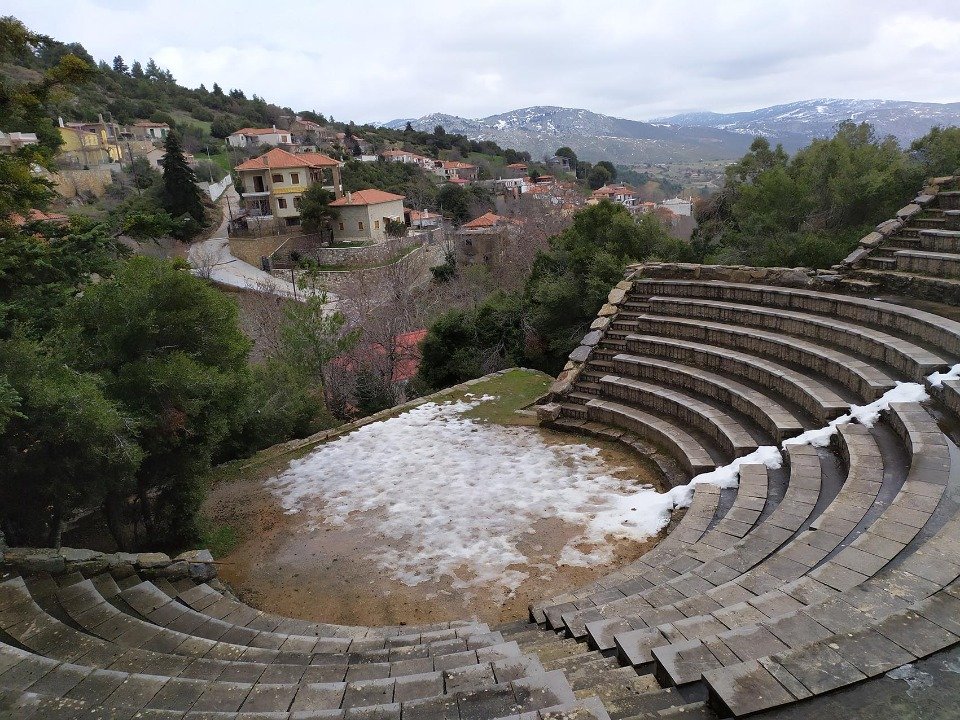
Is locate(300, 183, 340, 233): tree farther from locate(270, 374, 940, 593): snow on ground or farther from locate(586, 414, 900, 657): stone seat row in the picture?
locate(586, 414, 900, 657): stone seat row

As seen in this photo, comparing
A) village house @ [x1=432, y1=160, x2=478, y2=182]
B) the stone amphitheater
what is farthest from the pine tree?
the stone amphitheater

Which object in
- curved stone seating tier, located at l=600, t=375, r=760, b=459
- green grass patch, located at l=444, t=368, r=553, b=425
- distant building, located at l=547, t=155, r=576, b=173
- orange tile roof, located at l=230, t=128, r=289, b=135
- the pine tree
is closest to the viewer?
curved stone seating tier, located at l=600, t=375, r=760, b=459

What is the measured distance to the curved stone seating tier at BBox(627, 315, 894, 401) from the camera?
737cm

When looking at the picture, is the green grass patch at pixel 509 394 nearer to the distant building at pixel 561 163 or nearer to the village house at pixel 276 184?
the village house at pixel 276 184

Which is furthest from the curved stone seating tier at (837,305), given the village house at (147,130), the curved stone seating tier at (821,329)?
the village house at (147,130)

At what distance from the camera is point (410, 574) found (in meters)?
6.59

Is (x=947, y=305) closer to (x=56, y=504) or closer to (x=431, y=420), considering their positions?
(x=431, y=420)

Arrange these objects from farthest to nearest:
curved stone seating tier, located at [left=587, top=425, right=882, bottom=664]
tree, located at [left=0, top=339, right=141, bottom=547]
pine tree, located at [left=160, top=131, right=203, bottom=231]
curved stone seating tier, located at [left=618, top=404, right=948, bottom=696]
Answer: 1. pine tree, located at [left=160, top=131, right=203, bottom=231]
2. tree, located at [left=0, top=339, right=141, bottom=547]
3. curved stone seating tier, located at [left=587, top=425, right=882, bottom=664]
4. curved stone seating tier, located at [left=618, top=404, right=948, bottom=696]

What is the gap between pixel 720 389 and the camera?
357 inches

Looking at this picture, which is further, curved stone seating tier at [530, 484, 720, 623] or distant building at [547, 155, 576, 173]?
distant building at [547, 155, 576, 173]

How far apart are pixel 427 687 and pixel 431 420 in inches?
314

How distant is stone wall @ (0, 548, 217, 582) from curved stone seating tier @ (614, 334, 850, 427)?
7653 mm

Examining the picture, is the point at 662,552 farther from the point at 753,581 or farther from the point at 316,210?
the point at 316,210

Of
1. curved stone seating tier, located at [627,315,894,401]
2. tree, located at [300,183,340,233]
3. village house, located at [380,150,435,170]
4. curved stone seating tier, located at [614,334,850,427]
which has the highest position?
village house, located at [380,150,435,170]
